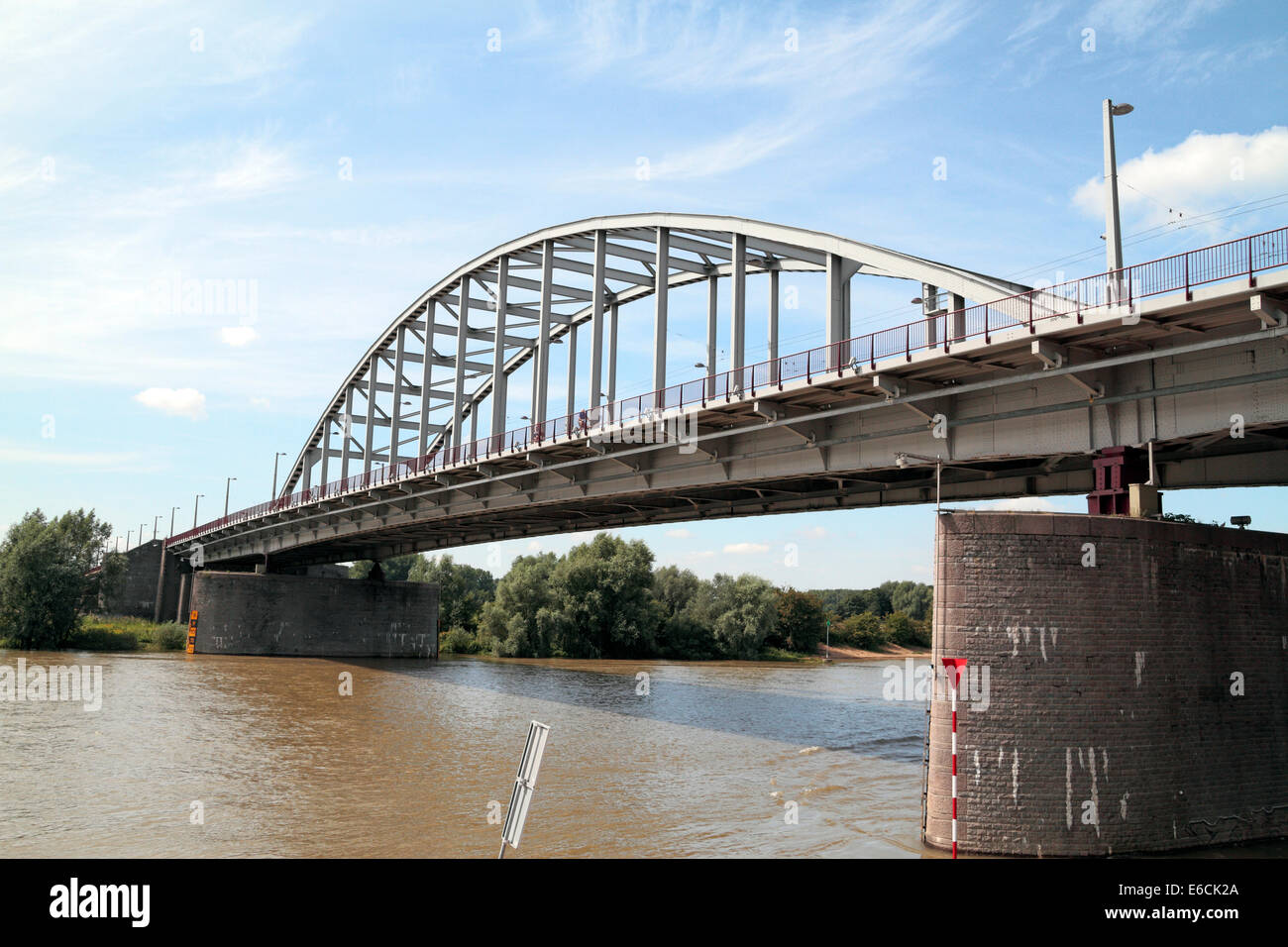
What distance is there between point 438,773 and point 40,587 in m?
43.0

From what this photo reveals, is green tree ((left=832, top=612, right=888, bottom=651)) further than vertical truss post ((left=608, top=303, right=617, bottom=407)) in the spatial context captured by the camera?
Yes

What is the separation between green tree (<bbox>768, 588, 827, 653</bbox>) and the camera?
78.4m

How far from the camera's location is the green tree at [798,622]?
78375mm

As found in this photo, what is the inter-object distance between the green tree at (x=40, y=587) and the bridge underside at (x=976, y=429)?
3280 centimetres

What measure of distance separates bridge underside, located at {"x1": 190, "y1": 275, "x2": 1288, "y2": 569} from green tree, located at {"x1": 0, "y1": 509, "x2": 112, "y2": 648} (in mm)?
32797

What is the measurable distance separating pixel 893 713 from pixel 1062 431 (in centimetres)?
2094

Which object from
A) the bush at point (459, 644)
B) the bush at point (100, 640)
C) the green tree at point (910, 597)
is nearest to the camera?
the bush at point (100, 640)

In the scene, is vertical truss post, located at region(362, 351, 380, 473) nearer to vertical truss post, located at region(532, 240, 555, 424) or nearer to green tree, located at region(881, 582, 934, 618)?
vertical truss post, located at region(532, 240, 555, 424)

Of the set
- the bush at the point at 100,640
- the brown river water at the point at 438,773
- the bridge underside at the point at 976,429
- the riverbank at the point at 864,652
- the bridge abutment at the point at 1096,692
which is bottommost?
the riverbank at the point at 864,652

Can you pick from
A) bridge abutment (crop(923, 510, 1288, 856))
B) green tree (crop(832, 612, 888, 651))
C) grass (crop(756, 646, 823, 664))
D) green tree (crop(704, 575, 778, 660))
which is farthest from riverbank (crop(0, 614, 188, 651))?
green tree (crop(832, 612, 888, 651))

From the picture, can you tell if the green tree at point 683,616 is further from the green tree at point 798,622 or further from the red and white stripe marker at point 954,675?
the red and white stripe marker at point 954,675

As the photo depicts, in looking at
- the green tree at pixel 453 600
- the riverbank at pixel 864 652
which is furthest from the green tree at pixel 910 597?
the green tree at pixel 453 600

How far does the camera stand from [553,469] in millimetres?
28688

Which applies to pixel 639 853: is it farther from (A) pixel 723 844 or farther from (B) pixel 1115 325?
(B) pixel 1115 325
